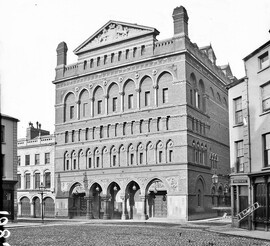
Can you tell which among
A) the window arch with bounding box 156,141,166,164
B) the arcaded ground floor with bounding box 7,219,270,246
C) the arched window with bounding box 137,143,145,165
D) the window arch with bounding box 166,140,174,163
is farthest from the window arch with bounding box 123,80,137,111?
the arcaded ground floor with bounding box 7,219,270,246

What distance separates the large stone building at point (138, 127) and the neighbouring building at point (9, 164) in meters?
11.6

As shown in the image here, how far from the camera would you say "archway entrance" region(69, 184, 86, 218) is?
52.9 m

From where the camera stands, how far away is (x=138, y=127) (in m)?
48.8

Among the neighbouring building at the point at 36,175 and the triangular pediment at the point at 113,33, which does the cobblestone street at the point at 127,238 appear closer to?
the triangular pediment at the point at 113,33

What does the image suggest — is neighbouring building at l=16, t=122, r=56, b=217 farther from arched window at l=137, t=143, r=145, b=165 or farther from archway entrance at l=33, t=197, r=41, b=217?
arched window at l=137, t=143, r=145, b=165

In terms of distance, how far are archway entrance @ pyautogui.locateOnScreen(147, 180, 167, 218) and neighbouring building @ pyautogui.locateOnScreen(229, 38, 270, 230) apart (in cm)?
1859

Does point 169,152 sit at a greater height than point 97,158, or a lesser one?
greater

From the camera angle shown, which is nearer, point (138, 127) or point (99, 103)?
point (138, 127)

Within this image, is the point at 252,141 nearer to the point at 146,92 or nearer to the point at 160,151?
the point at 160,151

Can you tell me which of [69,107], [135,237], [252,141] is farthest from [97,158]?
[135,237]

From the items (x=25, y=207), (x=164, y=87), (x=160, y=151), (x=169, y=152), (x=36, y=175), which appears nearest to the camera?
(x=169, y=152)

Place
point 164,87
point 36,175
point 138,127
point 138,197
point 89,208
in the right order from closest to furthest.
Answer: point 164,87, point 138,127, point 138,197, point 89,208, point 36,175

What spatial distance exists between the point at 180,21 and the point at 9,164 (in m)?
22.9

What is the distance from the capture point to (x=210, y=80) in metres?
54.6
